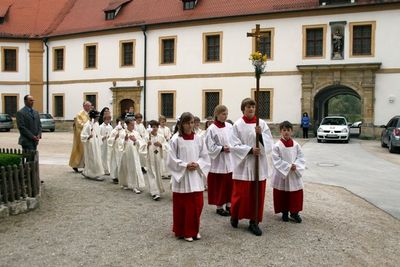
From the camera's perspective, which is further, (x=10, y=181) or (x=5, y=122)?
(x=5, y=122)

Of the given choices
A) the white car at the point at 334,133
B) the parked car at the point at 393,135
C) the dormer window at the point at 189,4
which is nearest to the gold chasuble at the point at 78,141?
the parked car at the point at 393,135

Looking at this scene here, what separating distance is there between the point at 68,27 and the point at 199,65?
12.1 metres

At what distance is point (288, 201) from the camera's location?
285 inches

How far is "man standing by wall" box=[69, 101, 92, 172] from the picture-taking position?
473 inches

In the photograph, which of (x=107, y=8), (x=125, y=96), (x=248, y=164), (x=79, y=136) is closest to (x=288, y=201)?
(x=248, y=164)

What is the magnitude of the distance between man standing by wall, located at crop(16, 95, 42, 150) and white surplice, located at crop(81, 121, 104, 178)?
1.75 m

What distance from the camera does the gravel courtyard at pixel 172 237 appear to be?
5.39 meters

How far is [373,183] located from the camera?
450 inches

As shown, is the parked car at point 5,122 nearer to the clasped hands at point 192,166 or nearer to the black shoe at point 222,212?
the black shoe at point 222,212

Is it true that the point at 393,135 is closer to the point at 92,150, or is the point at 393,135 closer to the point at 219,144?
the point at 92,150

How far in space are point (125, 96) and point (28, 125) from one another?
22643mm

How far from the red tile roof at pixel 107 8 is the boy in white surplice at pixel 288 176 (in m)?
20.7

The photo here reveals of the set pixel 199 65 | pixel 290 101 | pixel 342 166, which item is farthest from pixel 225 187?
pixel 199 65

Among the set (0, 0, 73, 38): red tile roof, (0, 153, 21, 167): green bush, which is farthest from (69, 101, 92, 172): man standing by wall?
(0, 0, 73, 38): red tile roof
